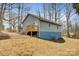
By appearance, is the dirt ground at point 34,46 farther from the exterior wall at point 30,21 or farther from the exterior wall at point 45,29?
the exterior wall at point 30,21

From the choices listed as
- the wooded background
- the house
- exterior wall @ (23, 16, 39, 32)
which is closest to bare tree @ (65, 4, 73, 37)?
the wooded background

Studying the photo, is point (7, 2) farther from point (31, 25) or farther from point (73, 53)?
point (73, 53)

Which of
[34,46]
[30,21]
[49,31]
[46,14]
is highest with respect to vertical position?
[46,14]

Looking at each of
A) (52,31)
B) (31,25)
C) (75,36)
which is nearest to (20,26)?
(31,25)

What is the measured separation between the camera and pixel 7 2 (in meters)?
5.31

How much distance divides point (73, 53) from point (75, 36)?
283 mm

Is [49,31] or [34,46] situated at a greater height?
[49,31]

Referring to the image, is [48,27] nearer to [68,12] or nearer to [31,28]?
[31,28]

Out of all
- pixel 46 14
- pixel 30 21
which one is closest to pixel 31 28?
pixel 30 21

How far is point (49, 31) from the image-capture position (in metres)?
5.37

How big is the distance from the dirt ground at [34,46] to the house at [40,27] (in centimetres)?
9

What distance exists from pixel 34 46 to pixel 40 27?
1.06 ft

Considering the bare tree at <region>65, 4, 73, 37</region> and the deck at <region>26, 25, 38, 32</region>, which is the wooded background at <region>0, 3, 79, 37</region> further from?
the deck at <region>26, 25, 38, 32</region>

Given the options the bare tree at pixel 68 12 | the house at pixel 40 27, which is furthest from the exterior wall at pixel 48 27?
the bare tree at pixel 68 12
